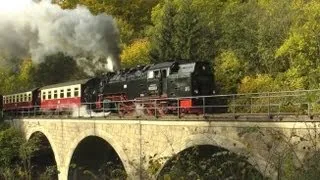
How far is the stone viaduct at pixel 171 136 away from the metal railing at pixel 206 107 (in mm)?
362

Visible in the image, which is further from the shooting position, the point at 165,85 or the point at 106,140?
the point at 106,140

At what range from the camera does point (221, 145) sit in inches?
559

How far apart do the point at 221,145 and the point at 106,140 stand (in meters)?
8.24

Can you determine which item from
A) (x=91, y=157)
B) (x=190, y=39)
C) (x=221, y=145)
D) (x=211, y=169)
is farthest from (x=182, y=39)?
(x=211, y=169)

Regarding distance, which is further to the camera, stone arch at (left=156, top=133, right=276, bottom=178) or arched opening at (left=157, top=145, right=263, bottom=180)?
stone arch at (left=156, top=133, right=276, bottom=178)

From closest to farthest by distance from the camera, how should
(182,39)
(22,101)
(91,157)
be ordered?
(91,157) < (182,39) < (22,101)

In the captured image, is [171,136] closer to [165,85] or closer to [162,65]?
[165,85]

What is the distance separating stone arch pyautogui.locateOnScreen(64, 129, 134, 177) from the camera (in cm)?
1944

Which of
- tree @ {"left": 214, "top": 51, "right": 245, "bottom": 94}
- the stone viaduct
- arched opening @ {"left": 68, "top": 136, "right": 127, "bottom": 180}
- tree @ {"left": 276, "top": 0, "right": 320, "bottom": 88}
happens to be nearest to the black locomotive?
the stone viaduct

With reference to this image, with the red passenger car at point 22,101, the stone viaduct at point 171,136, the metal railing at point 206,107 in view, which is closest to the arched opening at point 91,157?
the stone viaduct at point 171,136

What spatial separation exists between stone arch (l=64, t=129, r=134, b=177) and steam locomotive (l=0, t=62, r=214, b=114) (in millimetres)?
1189

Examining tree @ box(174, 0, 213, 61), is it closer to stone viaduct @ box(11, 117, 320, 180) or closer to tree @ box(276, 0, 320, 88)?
tree @ box(276, 0, 320, 88)

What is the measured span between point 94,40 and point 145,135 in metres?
11.2

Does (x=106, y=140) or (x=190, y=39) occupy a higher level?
(x=190, y=39)
